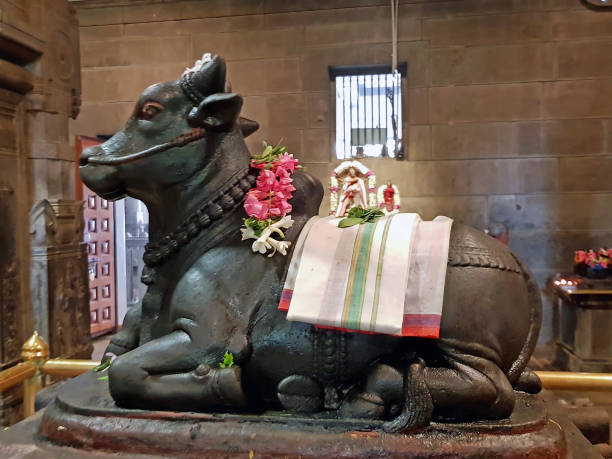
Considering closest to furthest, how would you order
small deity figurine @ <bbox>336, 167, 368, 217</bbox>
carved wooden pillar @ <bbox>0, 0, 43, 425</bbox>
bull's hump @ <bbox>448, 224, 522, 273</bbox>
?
bull's hump @ <bbox>448, 224, 522, 273</bbox> < carved wooden pillar @ <bbox>0, 0, 43, 425</bbox> < small deity figurine @ <bbox>336, 167, 368, 217</bbox>

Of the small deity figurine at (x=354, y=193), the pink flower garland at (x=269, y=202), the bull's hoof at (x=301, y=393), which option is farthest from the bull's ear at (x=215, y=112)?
the small deity figurine at (x=354, y=193)

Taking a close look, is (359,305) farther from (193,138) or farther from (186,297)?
(193,138)

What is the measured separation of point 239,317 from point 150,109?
69 cm

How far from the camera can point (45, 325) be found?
3.94 metres

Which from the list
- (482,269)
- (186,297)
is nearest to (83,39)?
(186,297)

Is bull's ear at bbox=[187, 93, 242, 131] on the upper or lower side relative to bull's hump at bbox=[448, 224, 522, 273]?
upper

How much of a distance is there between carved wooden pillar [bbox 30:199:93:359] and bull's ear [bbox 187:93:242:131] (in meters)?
2.88

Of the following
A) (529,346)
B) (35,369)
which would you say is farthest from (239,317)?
(35,369)

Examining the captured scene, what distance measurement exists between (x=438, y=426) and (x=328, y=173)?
4743 mm

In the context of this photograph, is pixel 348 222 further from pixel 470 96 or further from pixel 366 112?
pixel 470 96

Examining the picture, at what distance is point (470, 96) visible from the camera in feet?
18.7

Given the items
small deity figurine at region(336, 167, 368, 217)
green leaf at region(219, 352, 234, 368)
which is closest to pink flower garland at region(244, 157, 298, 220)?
green leaf at region(219, 352, 234, 368)

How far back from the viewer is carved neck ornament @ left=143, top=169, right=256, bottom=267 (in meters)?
1.60

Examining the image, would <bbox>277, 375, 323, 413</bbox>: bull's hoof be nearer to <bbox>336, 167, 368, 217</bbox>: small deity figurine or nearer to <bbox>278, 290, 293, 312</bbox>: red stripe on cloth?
<bbox>278, 290, 293, 312</bbox>: red stripe on cloth
